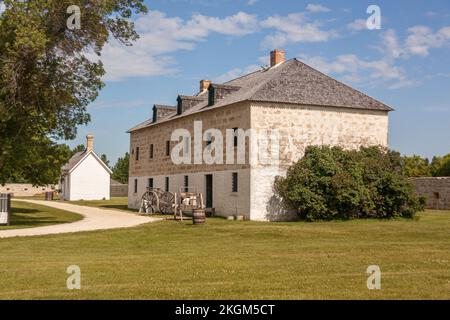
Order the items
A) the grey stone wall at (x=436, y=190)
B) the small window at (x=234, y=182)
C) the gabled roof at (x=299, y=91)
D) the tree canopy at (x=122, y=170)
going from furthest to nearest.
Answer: the tree canopy at (x=122, y=170)
the grey stone wall at (x=436, y=190)
the small window at (x=234, y=182)
the gabled roof at (x=299, y=91)

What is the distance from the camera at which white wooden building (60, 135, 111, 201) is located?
61.2 m

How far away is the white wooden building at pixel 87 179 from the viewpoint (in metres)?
61.2

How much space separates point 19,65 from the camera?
22781mm

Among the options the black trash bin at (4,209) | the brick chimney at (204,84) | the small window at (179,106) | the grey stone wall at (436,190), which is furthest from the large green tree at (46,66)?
the grey stone wall at (436,190)

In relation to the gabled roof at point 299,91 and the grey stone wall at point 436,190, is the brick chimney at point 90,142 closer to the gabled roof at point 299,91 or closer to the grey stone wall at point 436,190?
the gabled roof at point 299,91

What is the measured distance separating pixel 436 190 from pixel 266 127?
51.2 ft

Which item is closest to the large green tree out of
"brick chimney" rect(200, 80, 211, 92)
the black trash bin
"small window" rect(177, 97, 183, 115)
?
the black trash bin

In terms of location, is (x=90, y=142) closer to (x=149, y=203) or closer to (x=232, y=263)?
(x=149, y=203)

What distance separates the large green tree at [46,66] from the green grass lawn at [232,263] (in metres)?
6.66

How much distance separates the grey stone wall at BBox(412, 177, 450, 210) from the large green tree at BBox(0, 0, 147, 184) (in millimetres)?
23257

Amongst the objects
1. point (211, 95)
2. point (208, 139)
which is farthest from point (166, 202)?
point (211, 95)

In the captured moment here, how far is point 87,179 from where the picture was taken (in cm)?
6209
